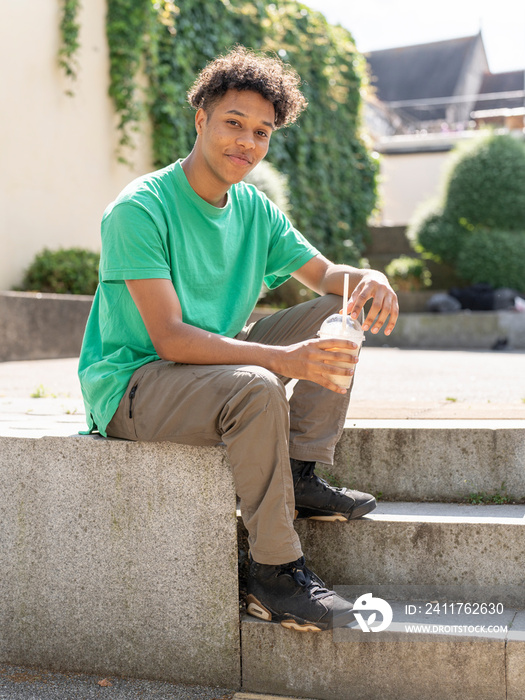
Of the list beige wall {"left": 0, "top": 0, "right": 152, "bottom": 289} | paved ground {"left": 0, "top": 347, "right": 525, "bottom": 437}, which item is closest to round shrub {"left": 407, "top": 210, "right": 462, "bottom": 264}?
paved ground {"left": 0, "top": 347, "right": 525, "bottom": 437}

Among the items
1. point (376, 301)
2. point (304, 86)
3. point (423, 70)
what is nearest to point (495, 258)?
point (304, 86)

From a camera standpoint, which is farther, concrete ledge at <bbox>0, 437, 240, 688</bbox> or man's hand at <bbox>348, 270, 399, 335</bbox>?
man's hand at <bbox>348, 270, 399, 335</bbox>

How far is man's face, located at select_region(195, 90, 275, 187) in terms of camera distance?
2250 millimetres

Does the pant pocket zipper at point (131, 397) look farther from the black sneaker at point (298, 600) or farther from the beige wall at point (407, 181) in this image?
the beige wall at point (407, 181)

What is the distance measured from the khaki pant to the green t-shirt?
0.10 meters

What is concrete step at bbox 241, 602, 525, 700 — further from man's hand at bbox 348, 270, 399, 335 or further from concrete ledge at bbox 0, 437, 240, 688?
man's hand at bbox 348, 270, 399, 335

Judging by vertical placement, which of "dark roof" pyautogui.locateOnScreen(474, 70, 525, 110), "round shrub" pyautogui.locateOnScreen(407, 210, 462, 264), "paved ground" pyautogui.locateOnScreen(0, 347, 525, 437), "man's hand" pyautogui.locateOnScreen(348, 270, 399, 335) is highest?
"dark roof" pyautogui.locateOnScreen(474, 70, 525, 110)

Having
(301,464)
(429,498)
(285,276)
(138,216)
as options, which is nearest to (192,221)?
(138,216)

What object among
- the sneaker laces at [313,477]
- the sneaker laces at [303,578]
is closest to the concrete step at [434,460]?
the sneaker laces at [313,477]

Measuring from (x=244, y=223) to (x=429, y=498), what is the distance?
106cm

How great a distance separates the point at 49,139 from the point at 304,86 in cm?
464

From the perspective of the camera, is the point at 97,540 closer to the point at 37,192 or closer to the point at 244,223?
the point at 244,223

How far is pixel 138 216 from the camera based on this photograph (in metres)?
2.08

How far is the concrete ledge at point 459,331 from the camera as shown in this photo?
8.31 m
